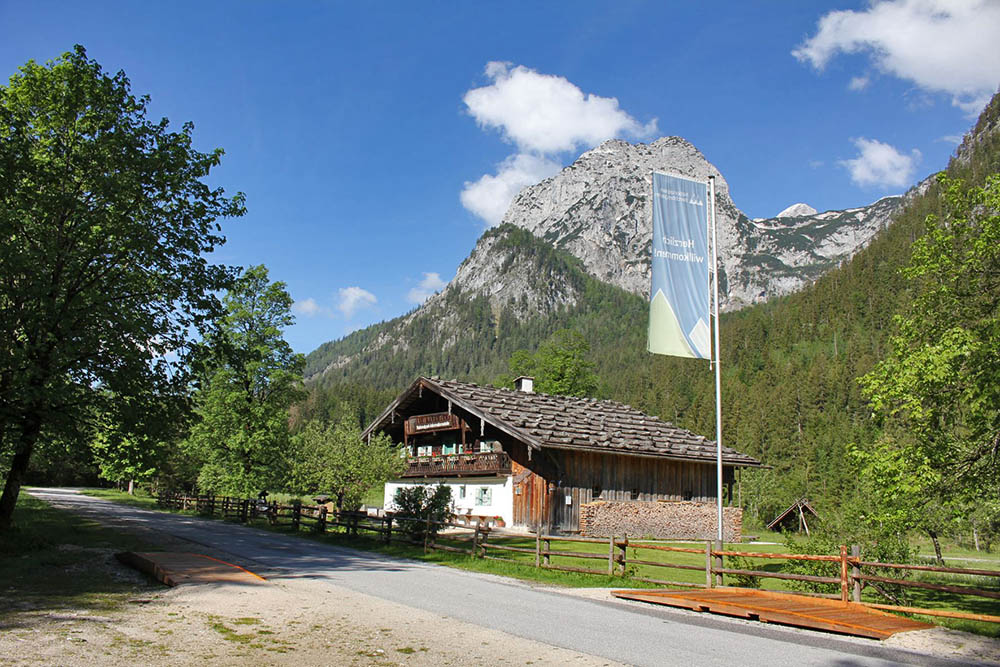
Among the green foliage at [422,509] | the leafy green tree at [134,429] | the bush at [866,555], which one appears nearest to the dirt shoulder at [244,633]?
the leafy green tree at [134,429]

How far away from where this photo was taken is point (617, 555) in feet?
57.9

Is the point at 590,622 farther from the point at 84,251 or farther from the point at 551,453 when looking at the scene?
the point at 551,453

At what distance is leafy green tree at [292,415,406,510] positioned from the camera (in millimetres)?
31766


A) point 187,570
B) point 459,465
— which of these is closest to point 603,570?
point 187,570

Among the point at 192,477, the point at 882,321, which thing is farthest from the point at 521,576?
A: the point at 882,321

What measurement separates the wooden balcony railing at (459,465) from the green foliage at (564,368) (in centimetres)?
2238

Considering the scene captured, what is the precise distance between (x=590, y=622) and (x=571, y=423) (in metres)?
22.7

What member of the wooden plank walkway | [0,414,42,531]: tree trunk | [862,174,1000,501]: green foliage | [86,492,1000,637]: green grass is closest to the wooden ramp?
[86,492,1000,637]: green grass

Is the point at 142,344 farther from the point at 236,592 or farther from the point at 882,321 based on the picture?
the point at 882,321

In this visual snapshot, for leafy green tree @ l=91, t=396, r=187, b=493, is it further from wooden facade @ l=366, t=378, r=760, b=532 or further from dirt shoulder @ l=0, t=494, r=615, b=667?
wooden facade @ l=366, t=378, r=760, b=532

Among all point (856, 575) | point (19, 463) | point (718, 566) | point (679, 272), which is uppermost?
point (679, 272)

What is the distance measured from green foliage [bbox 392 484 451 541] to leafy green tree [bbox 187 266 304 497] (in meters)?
14.6

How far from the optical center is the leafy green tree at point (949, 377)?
14.3 metres

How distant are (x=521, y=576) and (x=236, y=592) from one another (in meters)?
7.43
